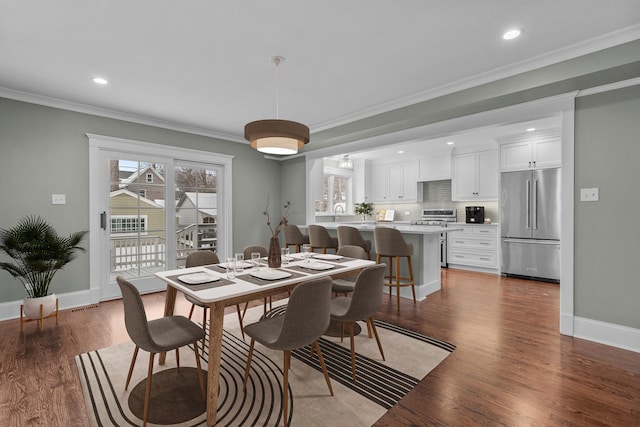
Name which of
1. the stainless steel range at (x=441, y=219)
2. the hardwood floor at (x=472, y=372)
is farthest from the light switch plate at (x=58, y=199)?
the stainless steel range at (x=441, y=219)

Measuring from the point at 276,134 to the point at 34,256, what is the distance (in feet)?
9.40

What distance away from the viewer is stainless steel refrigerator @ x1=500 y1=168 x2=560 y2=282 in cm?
479

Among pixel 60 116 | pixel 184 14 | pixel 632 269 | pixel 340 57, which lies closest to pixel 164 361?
pixel 184 14

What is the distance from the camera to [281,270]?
2416mm

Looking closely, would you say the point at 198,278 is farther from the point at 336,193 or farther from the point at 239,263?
the point at 336,193

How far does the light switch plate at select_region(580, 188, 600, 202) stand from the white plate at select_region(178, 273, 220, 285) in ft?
10.8

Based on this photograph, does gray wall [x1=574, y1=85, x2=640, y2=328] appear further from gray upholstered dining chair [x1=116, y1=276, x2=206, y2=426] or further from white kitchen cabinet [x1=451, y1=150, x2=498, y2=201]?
gray upholstered dining chair [x1=116, y1=276, x2=206, y2=426]

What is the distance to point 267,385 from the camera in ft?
6.62

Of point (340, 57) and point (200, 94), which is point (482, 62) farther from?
point (200, 94)

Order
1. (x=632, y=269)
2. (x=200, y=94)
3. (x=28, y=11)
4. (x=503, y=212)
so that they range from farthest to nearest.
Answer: (x=503, y=212)
(x=200, y=94)
(x=632, y=269)
(x=28, y=11)

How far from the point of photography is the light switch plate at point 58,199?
352 cm

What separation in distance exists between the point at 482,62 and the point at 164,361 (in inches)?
144

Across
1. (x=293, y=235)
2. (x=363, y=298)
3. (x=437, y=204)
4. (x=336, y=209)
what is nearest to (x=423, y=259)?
(x=293, y=235)

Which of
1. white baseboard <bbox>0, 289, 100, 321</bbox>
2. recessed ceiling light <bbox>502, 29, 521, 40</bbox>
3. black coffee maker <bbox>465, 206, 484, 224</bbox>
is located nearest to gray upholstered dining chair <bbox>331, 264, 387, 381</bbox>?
recessed ceiling light <bbox>502, 29, 521, 40</bbox>
